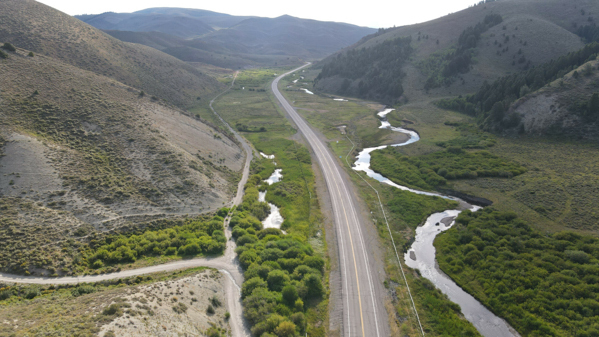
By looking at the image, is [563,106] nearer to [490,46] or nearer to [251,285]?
[490,46]

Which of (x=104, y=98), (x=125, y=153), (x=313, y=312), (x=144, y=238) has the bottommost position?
(x=313, y=312)

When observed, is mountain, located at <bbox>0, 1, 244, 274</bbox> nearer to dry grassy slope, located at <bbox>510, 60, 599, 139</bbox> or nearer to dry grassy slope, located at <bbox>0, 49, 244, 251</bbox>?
dry grassy slope, located at <bbox>0, 49, 244, 251</bbox>

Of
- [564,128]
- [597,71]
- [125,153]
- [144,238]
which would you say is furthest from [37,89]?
[597,71]

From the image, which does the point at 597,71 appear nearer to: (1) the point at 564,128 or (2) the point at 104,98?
(1) the point at 564,128

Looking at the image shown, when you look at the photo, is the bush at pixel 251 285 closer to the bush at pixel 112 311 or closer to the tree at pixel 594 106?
the bush at pixel 112 311

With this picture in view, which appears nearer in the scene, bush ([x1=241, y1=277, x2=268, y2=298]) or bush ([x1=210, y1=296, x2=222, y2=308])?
bush ([x1=210, y1=296, x2=222, y2=308])

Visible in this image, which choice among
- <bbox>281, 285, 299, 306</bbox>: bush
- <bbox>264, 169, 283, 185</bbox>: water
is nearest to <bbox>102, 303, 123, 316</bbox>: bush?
<bbox>281, 285, 299, 306</bbox>: bush
